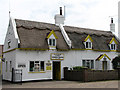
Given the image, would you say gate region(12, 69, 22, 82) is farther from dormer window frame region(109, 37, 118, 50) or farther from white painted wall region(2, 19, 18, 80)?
dormer window frame region(109, 37, 118, 50)

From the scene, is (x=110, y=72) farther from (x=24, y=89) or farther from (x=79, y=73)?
(x=24, y=89)

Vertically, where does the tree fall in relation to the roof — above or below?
below

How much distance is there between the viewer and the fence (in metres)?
21.1

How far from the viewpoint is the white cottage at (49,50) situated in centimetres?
2209

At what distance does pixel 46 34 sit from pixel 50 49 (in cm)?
223

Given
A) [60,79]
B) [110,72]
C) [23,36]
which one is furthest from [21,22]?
[110,72]

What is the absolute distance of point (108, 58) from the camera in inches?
1108

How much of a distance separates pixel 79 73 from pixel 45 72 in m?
4.25

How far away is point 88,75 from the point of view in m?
21.2

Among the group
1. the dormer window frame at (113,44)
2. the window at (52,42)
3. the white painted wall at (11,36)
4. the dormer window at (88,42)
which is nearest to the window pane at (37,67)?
the window at (52,42)

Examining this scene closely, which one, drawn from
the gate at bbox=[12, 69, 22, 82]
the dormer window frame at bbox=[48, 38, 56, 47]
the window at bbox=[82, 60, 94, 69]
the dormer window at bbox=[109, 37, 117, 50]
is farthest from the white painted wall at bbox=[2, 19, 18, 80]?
the dormer window at bbox=[109, 37, 117, 50]

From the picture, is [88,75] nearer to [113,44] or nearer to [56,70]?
[56,70]

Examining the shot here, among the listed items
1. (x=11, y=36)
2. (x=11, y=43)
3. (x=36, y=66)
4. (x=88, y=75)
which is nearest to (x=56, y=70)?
(x=36, y=66)

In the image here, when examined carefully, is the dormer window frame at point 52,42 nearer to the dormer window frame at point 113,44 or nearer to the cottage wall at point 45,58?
the cottage wall at point 45,58
